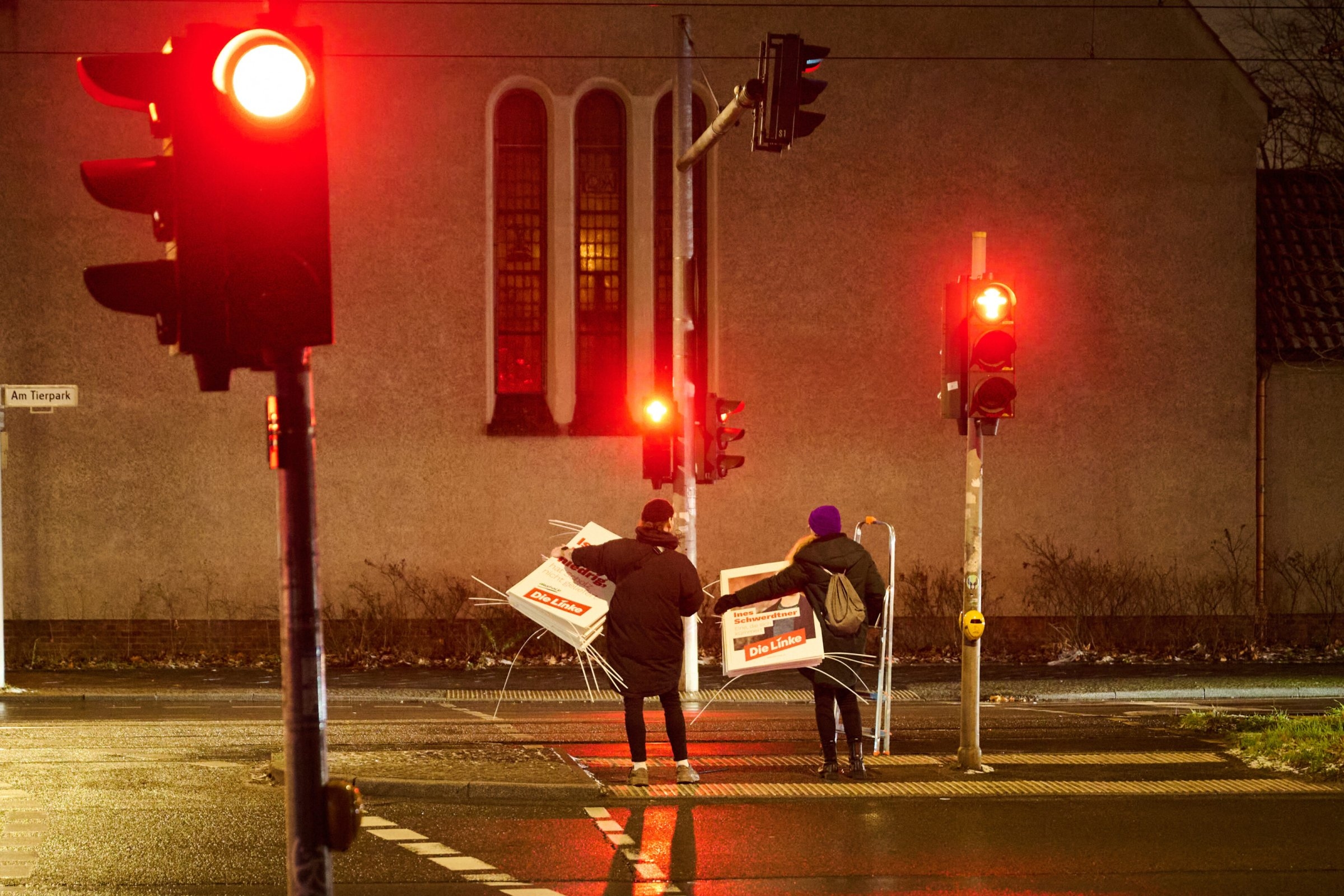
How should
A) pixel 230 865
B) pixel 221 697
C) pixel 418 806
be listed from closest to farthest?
pixel 230 865, pixel 418 806, pixel 221 697

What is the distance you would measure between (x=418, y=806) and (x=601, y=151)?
13.5m

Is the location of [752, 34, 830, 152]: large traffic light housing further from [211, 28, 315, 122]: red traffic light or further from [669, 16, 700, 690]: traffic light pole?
[211, 28, 315, 122]: red traffic light

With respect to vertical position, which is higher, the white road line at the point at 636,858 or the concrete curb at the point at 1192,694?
the white road line at the point at 636,858

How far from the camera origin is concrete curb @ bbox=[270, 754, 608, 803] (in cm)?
929

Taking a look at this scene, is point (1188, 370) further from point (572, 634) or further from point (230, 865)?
point (230, 865)

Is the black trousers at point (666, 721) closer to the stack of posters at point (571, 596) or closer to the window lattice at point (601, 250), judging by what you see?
the stack of posters at point (571, 596)

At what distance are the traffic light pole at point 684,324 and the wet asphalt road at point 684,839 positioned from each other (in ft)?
14.5

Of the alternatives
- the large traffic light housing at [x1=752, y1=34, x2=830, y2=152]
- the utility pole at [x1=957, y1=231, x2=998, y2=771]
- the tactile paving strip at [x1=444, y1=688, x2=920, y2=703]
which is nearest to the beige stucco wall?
the tactile paving strip at [x1=444, y1=688, x2=920, y2=703]

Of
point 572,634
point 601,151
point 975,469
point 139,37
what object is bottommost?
point 572,634

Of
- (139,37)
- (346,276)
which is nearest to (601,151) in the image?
(346,276)

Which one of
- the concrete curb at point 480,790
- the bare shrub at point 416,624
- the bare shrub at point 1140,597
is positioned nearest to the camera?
the concrete curb at point 480,790

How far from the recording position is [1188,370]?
68.4ft

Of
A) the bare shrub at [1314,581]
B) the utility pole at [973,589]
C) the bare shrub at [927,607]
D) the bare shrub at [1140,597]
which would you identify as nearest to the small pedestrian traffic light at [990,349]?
the utility pole at [973,589]

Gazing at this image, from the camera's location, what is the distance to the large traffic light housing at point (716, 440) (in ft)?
51.6
